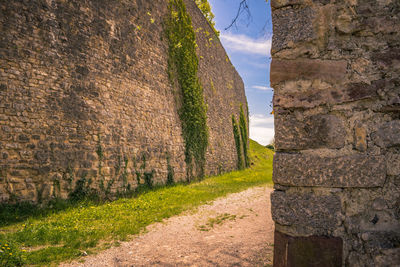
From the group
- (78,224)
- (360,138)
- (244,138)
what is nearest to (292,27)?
(360,138)

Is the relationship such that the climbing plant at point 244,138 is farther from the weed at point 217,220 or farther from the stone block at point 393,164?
the stone block at point 393,164

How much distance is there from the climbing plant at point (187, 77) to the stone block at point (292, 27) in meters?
8.64

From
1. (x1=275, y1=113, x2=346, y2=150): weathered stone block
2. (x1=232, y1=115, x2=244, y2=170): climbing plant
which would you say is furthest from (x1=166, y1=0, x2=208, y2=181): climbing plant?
(x1=275, y1=113, x2=346, y2=150): weathered stone block

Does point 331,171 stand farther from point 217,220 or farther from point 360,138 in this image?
point 217,220

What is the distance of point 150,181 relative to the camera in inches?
338

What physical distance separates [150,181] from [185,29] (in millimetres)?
6796

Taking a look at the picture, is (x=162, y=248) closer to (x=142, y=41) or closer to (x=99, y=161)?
(x=99, y=161)

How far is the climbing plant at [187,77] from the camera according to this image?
10.7 m

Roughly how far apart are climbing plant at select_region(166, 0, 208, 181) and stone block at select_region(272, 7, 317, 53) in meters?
8.64

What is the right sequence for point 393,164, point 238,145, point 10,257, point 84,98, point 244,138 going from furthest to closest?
point 244,138 → point 238,145 → point 84,98 → point 10,257 → point 393,164

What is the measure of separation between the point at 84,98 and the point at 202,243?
16.1ft

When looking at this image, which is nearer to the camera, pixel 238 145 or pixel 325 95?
pixel 325 95

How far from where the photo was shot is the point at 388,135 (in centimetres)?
179

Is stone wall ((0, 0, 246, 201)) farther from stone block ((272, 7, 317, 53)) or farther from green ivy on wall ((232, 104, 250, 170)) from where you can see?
green ivy on wall ((232, 104, 250, 170))
